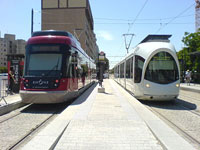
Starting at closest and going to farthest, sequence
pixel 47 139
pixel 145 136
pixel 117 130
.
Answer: pixel 47 139 < pixel 145 136 < pixel 117 130

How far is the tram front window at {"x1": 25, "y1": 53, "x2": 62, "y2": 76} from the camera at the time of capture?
8.30 meters

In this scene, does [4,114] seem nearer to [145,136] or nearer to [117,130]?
[117,130]

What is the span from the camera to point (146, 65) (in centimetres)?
961

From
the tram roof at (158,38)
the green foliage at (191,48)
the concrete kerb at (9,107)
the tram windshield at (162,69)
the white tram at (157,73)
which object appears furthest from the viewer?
the green foliage at (191,48)

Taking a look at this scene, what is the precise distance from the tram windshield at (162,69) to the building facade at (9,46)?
320 ft

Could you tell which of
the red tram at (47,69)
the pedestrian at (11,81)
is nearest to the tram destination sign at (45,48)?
the red tram at (47,69)

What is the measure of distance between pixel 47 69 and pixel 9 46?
108482 millimetres

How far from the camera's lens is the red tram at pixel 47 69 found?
8.03 meters

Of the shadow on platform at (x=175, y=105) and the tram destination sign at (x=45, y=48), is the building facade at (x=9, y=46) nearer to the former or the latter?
the tram destination sign at (x=45, y=48)

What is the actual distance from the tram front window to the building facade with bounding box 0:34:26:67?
317 ft

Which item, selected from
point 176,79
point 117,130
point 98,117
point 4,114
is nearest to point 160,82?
point 176,79

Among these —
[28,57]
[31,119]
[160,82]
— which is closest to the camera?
[31,119]

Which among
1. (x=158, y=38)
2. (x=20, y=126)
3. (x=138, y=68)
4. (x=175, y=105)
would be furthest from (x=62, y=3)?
(x=20, y=126)

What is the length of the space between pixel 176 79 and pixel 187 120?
311 cm
